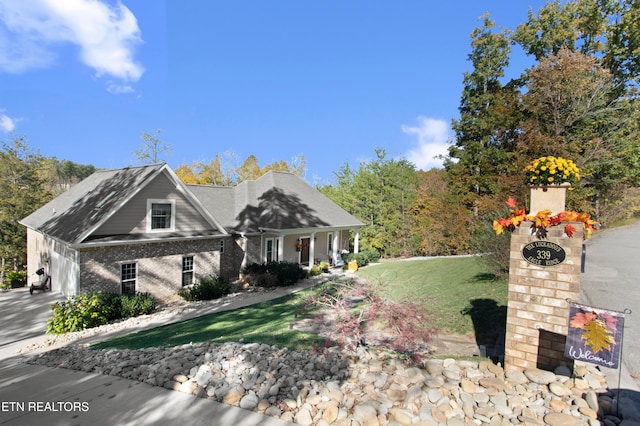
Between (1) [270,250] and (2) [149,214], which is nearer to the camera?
(2) [149,214]

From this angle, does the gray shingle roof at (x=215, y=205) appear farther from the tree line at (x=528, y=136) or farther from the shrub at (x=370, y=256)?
the tree line at (x=528, y=136)

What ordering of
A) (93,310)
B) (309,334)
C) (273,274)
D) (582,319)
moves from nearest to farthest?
(582,319), (309,334), (93,310), (273,274)

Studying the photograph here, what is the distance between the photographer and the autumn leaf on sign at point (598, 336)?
425 cm

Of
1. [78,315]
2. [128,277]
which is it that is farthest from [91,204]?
[78,315]

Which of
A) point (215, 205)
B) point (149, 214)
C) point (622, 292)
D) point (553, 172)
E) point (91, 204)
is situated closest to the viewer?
point (553, 172)

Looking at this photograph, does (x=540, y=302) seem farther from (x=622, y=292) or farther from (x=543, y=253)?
(x=622, y=292)

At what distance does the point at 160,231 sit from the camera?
16234 millimetres

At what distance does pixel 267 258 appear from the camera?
2175 cm

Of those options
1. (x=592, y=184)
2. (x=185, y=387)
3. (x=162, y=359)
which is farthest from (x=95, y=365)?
(x=592, y=184)

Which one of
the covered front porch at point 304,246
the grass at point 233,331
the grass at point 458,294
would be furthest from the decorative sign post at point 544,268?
the covered front porch at point 304,246

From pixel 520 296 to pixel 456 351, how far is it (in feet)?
7.74

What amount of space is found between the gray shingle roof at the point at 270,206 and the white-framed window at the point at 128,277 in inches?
234

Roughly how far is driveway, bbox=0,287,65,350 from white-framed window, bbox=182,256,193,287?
212 inches

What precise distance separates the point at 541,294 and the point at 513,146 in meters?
23.6
